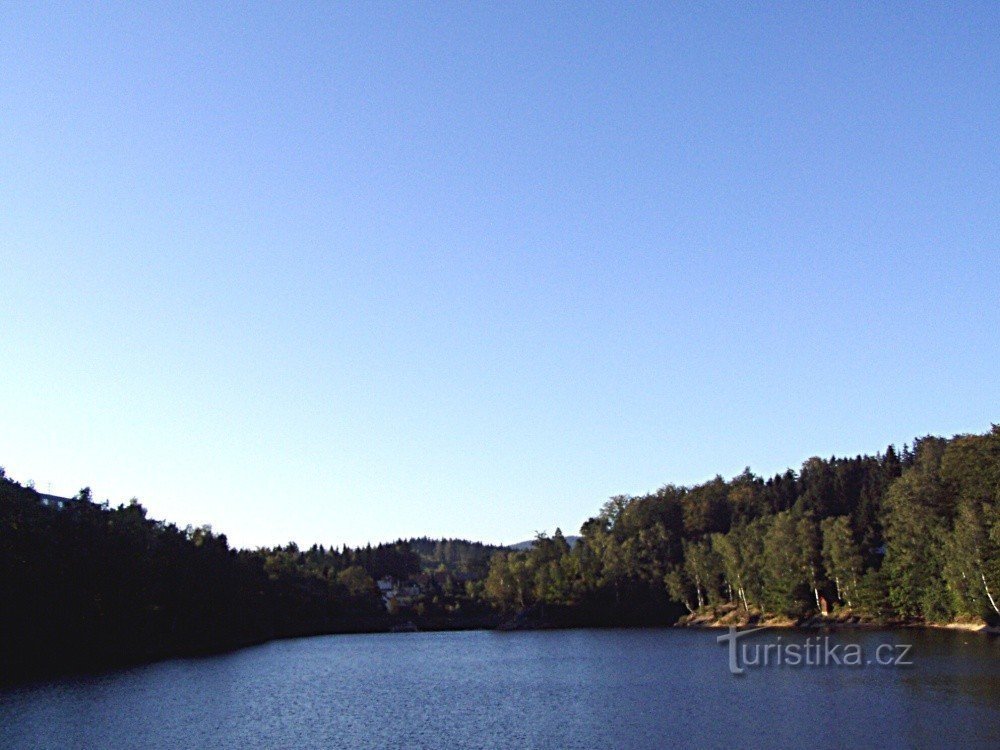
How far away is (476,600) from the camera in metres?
155

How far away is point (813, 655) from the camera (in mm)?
65000

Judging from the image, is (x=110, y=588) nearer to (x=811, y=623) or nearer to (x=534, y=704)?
(x=534, y=704)

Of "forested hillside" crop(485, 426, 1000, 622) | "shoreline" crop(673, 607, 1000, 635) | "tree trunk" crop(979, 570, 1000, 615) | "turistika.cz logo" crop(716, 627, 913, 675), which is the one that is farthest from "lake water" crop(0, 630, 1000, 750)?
"forested hillside" crop(485, 426, 1000, 622)

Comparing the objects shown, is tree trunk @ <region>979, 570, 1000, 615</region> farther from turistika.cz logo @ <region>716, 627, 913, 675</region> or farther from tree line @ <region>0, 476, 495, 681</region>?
tree line @ <region>0, 476, 495, 681</region>

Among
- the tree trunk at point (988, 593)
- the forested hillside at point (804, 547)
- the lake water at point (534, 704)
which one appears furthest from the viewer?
the forested hillside at point (804, 547)

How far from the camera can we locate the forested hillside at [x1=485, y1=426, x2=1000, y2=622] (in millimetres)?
83500

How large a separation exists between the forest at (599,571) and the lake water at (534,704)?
9362 mm

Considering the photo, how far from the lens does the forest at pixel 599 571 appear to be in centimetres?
7094

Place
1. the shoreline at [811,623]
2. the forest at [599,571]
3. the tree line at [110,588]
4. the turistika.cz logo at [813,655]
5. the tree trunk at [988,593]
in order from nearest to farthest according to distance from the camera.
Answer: the turistika.cz logo at [813,655]
the tree line at [110,588]
the forest at [599,571]
the tree trunk at [988,593]
the shoreline at [811,623]

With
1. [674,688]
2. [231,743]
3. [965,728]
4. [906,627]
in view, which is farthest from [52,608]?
[906,627]

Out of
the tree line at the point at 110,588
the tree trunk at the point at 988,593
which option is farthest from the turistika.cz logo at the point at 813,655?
the tree line at the point at 110,588

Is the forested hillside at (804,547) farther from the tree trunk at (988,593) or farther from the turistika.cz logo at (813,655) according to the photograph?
the turistika.cz logo at (813,655)

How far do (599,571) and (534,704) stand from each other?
91.9 m

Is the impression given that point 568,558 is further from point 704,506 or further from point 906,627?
point 906,627
